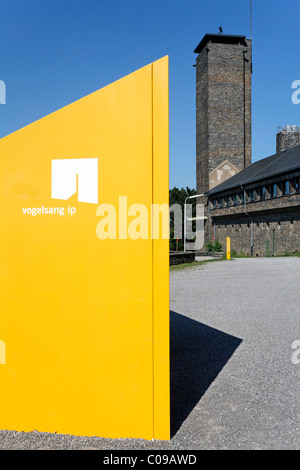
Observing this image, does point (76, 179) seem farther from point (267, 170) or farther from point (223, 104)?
point (223, 104)

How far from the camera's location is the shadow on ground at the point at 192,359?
403 centimetres

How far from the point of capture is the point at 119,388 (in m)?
3.27

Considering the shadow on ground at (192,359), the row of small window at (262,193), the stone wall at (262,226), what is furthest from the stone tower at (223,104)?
the shadow on ground at (192,359)

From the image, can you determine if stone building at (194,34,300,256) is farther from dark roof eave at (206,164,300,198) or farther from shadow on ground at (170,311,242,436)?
shadow on ground at (170,311,242,436)

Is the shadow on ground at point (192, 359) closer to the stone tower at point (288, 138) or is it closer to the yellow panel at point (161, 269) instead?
the yellow panel at point (161, 269)

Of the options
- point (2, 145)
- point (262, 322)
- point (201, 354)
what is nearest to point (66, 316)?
point (2, 145)

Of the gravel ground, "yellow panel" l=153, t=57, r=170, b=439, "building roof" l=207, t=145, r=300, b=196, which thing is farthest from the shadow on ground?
"building roof" l=207, t=145, r=300, b=196

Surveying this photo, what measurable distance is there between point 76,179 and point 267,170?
37.3 m

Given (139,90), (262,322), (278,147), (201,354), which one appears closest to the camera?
(139,90)

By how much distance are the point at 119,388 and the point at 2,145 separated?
2.26 meters

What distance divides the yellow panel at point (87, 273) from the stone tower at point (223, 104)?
4841 centimetres

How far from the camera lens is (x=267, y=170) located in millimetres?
38219

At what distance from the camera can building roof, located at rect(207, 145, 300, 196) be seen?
111 feet

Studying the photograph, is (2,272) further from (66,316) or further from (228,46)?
(228,46)
